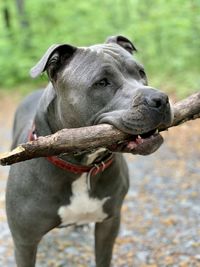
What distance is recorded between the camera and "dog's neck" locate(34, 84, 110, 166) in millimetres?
3137

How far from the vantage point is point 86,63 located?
296 centimetres

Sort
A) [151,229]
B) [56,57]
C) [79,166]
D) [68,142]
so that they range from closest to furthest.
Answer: [68,142] < [56,57] < [79,166] < [151,229]

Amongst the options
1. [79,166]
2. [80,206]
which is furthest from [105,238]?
[79,166]

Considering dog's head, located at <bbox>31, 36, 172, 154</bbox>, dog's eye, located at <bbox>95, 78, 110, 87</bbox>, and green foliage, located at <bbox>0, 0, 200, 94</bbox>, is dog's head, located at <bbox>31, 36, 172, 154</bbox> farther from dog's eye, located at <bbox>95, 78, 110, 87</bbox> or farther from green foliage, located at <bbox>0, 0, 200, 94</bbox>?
green foliage, located at <bbox>0, 0, 200, 94</bbox>

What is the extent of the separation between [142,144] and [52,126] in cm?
82

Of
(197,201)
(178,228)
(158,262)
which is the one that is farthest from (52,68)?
A: (197,201)

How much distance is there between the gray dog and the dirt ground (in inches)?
26.3

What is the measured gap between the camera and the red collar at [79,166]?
315cm

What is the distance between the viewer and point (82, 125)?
2916 mm

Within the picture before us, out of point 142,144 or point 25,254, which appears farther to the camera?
point 25,254

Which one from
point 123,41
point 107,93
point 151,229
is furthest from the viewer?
point 151,229

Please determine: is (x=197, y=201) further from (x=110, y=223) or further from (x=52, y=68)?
(x=52, y=68)

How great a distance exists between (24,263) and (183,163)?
11.9ft

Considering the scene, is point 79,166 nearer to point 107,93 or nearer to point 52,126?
point 52,126
